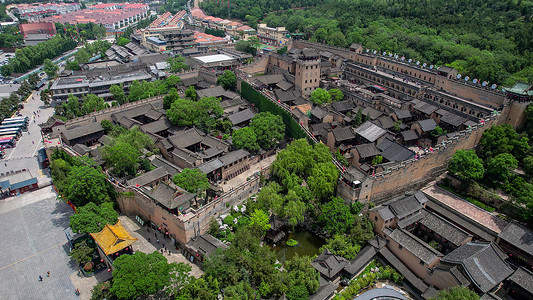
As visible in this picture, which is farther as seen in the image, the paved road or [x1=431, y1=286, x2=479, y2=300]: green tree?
the paved road

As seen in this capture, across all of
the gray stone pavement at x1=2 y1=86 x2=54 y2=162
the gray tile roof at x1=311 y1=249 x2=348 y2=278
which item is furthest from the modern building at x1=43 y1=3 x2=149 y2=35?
the gray tile roof at x1=311 y1=249 x2=348 y2=278

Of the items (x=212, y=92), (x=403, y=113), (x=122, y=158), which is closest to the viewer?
(x=122, y=158)

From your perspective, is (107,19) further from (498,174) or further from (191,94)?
(498,174)

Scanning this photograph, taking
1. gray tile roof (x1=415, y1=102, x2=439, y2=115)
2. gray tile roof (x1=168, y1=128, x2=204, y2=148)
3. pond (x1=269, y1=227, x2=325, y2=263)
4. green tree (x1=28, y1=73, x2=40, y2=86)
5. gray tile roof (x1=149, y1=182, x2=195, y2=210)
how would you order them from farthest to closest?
green tree (x1=28, y1=73, x2=40, y2=86) → gray tile roof (x1=415, y1=102, x2=439, y2=115) → gray tile roof (x1=168, y1=128, x2=204, y2=148) → pond (x1=269, y1=227, x2=325, y2=263) → gray tile roof (x1=149, y1=182, x2=195, y2=210)

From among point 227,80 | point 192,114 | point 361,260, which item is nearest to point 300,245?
point 361,260

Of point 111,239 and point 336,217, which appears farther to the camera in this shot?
point 336,217

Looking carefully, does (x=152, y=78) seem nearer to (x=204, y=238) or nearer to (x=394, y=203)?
(x=204, y=238)

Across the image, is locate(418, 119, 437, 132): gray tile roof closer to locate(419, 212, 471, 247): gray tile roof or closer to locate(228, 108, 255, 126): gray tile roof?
locate(419, 212, 471, 247): gray tile roof
